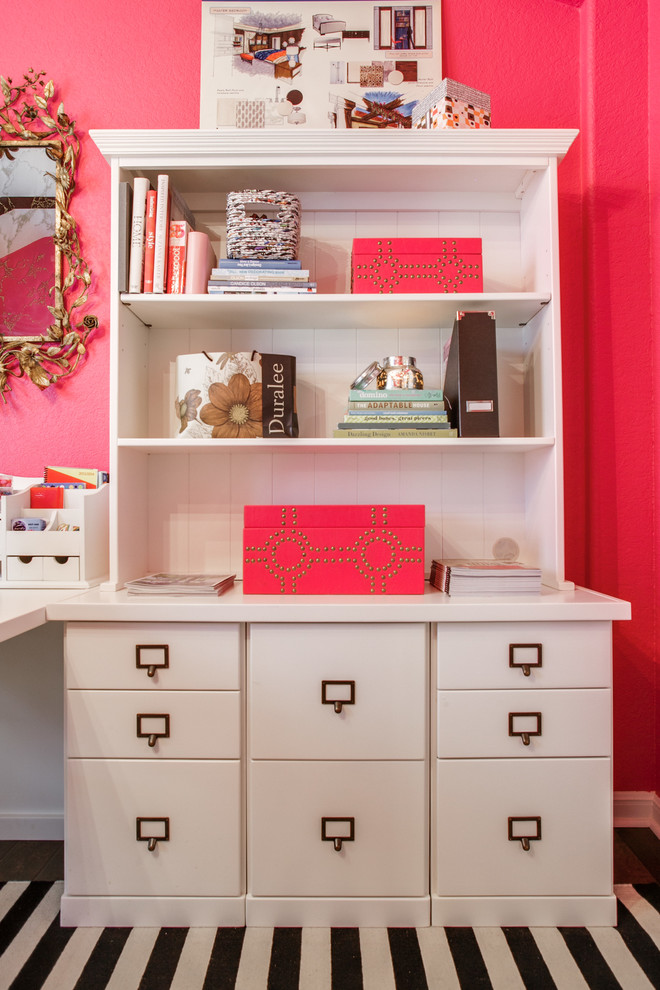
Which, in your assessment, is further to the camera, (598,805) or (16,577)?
(16,577)

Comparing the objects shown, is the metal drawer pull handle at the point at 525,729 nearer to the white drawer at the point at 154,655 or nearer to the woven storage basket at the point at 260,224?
the white drawer at the point at 154,655

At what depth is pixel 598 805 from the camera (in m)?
1.28

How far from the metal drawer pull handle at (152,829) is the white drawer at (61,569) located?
1.99 ft

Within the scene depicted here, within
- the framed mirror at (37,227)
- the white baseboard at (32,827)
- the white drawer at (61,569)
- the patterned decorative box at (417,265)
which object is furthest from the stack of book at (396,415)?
the white baseboard at (32,827)

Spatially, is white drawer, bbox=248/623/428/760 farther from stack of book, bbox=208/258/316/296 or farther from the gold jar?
stack of book, bbox=208/258/316/296

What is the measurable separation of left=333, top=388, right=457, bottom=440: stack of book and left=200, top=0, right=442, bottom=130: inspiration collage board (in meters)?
0.84

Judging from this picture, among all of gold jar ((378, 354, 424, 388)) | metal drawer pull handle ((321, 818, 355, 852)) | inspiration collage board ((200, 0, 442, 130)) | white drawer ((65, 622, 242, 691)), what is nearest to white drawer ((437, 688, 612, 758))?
metal drawer pull handle ((321, 818, 355, 852))

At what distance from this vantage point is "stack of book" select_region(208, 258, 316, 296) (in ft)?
4.80

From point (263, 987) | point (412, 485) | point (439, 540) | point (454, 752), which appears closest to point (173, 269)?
point (412, 485)

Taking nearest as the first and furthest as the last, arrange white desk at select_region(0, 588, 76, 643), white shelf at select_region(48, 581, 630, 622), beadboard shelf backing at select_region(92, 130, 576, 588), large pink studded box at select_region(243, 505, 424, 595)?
1. white desk at select_region(0, 588, 76, 643)
2. white shelf at select_region(48, 581, 630, 622)
3. large pink studded box at select_region(243, 505, 424, 595)
4. beadboard shelf backing at select_region(92, 130, 576, 588)

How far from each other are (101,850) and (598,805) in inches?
44.0

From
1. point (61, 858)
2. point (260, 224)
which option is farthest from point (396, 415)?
point (61, 858)

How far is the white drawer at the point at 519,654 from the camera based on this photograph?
1.28 metres

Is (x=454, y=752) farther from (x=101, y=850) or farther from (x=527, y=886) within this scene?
(x=101, y=850)
